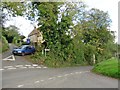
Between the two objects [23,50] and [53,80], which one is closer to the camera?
[53,80]

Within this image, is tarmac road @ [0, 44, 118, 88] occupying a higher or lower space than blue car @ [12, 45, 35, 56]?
lower

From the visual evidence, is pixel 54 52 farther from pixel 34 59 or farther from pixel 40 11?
pixel 40 11

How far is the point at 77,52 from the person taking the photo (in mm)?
43062

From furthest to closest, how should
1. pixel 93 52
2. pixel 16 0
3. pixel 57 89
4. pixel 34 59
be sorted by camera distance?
pixel 93 52 → pixel 34 59 → pixel 16 0 → pixel 57 89

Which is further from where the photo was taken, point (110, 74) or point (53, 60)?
point (53, 60)

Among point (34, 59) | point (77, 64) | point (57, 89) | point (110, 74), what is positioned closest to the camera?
point (57, 89)

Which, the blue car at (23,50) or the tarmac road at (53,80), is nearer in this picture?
the tarmac road at (53,80)

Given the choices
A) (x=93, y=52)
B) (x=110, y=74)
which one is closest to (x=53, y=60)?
(x=93, y=52)

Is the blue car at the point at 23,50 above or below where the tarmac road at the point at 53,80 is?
above

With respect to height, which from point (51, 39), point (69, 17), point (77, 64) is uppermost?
point (69, 17)

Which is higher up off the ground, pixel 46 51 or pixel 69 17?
pixel 69 17

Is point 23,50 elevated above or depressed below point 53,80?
above

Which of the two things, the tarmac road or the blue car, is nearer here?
the tarmac road

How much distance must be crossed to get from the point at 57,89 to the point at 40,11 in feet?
87.8
